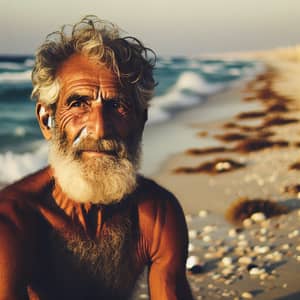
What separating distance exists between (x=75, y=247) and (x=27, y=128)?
1970cm

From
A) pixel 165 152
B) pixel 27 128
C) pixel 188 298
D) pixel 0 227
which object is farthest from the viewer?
pixel 27 128

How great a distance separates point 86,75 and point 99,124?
0.29 metres

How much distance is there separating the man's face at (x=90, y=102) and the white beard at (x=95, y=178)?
7cm

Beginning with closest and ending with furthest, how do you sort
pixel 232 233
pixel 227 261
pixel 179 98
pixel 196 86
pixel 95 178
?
pixel 95 178, pixel 227 261, pixel 232 233, pixel 179 98, pixel 196 86

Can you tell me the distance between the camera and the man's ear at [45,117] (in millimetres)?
3109

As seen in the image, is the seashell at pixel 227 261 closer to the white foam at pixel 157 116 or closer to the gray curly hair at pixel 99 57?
the gray curly hair at pixel 99 57

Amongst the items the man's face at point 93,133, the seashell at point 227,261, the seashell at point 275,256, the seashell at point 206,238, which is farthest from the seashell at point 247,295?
the man's face at point 93,133

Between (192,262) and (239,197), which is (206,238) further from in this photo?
(239,197)

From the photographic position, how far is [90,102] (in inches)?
Answer: 115

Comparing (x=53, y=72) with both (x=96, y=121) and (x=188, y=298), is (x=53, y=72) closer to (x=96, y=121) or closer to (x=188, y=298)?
(x=96, y=121)

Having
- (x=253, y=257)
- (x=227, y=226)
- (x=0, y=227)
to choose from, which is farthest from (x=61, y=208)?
(x=227, y=226)

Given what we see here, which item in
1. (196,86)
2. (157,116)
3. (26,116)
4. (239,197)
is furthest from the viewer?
(196,86)

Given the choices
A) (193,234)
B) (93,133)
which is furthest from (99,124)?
(193,234)

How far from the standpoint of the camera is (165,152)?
571 inches
